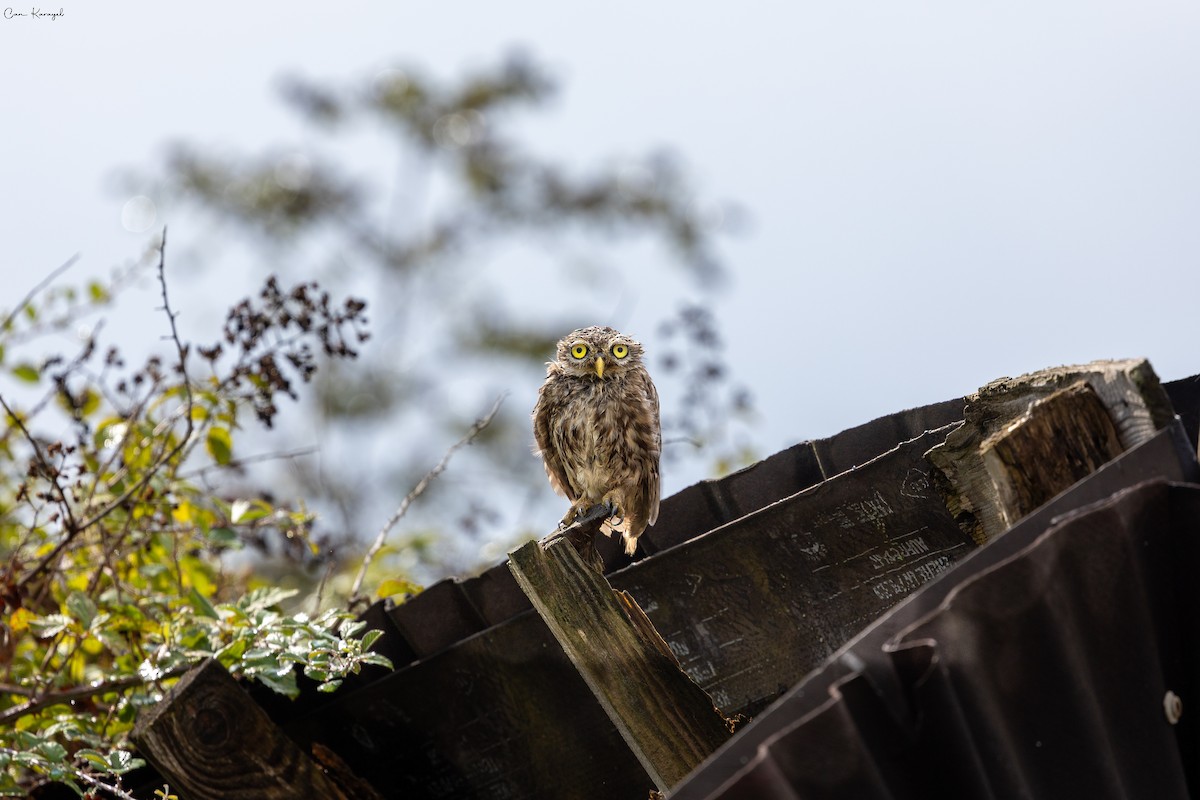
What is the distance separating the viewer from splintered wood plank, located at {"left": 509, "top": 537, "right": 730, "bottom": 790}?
242 cm

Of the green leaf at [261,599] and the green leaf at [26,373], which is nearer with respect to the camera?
the green leaf at [261,599]

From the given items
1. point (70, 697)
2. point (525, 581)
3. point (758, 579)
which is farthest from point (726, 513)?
point (70, 697)

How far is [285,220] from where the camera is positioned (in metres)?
15.5

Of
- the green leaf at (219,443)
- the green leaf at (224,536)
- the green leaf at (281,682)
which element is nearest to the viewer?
the green leaf at (281,682)

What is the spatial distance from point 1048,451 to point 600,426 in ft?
6.90

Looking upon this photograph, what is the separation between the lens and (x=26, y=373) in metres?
3.89

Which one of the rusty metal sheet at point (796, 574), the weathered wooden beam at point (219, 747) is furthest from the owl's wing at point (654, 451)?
the weathered wooden beam at point (219, 747)

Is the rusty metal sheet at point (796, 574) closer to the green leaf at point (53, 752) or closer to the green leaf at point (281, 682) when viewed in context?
the green leaf at point (281, 682)

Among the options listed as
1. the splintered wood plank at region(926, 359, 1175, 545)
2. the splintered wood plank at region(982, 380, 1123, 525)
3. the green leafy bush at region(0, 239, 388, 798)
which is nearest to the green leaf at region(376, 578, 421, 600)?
Answer: the green leafy bush at region(0, 239, 388, 798)

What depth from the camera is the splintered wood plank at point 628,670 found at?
2424 mm

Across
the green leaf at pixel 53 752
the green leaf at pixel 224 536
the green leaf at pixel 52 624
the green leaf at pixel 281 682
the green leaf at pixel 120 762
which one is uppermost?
the green leaf at pixel 224 536

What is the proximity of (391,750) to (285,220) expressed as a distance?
43.2 feet

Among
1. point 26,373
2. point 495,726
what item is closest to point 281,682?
point 495,726

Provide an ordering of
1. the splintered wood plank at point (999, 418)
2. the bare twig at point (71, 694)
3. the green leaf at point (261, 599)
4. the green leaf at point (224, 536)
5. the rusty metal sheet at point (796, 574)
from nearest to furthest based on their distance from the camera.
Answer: the splintered wood plank at point (999, 418), the rusty metal sheet at point (796, 574), the bare twig at point (71, 694), the green leaf at point (261, 599), the green leaf at point (224, 536)
